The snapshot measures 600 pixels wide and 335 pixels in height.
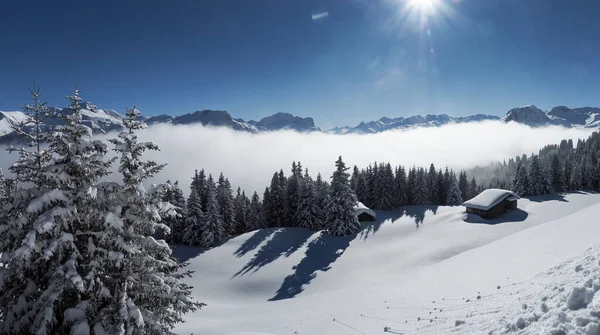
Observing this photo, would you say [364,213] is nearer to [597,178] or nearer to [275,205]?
[275,205]

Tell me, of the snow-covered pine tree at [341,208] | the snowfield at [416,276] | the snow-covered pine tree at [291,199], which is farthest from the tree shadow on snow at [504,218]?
the snow-covered pine tree at [291,199]

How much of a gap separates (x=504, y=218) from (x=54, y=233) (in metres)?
56.7

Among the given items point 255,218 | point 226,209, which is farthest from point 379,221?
point 226,209

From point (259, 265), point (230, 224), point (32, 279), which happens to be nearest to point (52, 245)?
point (32, 279)

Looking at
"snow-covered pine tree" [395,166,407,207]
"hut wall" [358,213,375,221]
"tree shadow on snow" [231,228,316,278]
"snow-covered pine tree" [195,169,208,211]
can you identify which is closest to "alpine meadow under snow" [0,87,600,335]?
"tree shadow on snow" [231,228,316,278]

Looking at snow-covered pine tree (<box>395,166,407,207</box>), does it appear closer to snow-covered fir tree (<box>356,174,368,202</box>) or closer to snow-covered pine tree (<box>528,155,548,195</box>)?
snow-covered fir tree (<box>356,174,368,202</box>)

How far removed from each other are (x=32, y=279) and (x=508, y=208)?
6205cm

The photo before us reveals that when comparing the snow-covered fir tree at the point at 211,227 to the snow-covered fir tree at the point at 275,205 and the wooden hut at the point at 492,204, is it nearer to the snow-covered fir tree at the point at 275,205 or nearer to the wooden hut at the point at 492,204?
the snow-covered fir tree at the point at 275,205

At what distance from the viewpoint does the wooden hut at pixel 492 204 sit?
49938 millimetres

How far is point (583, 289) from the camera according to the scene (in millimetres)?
7906

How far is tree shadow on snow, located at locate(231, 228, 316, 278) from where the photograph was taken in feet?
136

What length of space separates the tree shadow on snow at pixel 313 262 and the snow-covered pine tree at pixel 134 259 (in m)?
25.2

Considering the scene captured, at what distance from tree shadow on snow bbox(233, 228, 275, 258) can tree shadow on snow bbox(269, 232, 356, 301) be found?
8.24 meters

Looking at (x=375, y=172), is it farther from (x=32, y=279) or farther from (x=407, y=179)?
(x=32, y=279)
